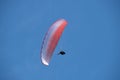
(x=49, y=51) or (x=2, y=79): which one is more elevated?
(x=2, y=79)

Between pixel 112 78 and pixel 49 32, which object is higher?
pixel 112 78

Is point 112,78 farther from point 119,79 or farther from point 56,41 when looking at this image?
point 56,41

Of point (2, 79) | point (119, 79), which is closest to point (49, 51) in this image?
point (2, 79)

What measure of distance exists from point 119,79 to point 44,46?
56.4ft

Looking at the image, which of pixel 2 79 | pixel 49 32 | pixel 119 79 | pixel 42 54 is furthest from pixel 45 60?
pixel 119 79

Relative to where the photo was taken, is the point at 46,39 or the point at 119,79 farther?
the point at 119,79

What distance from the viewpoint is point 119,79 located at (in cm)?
3681

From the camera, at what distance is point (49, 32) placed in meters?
22.9

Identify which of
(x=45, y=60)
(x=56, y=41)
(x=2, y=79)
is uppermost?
(x=2, y=79)

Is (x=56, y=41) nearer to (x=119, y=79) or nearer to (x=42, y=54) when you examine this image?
Answer: (x=42, y=54)

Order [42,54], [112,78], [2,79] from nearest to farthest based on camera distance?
[42,54], [2,79], [112,78]

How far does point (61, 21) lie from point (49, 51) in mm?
2528

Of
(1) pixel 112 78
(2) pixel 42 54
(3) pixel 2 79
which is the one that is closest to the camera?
(2) pixel 42 54

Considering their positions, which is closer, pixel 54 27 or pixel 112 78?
pixel 54 27
